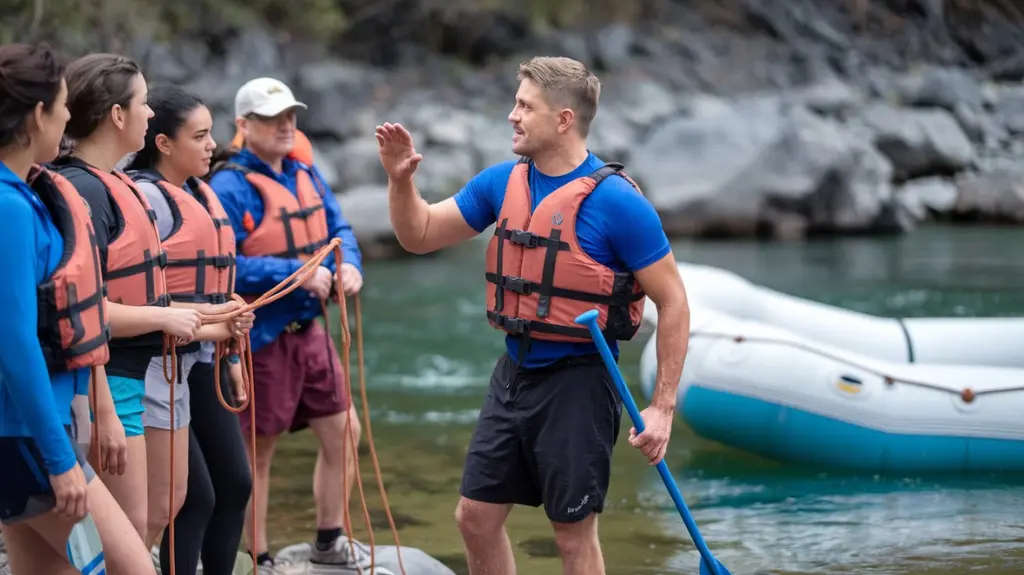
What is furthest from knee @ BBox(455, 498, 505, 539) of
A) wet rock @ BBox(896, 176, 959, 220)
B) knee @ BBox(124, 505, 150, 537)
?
wet rock @ BBox(896, 176, 959, 220)

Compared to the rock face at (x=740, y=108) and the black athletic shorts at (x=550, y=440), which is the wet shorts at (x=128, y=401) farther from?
the rock face at (x=740, y=108)

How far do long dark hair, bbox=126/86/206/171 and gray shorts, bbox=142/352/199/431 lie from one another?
2.04ft

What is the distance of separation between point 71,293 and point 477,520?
1295 mm

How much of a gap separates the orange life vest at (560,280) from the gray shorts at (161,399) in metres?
0.88

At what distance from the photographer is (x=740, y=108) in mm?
25969

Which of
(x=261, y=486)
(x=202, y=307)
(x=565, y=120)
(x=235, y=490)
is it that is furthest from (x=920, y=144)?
(x=202, y=307)

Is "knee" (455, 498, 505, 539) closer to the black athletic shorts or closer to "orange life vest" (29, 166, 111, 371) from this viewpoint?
the black athletic shorts

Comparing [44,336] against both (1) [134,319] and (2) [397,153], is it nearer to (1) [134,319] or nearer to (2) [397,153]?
(1) [134,319]

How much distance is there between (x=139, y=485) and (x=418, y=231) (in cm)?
103

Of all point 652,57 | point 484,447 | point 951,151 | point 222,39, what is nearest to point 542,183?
point 484,447

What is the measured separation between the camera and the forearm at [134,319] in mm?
3088

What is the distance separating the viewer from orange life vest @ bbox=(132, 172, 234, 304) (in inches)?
141

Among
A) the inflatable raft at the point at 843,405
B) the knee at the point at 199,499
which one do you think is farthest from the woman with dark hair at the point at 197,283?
the inflatable raft at the point at 843,405

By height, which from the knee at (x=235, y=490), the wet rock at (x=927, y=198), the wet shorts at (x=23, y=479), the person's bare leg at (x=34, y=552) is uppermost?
the wet shorts at (x=23, y=479)
